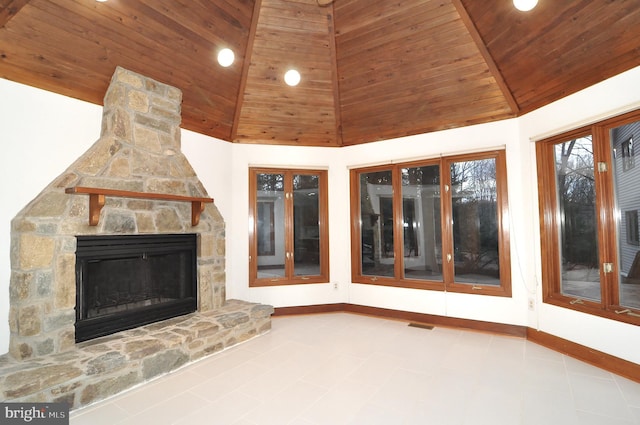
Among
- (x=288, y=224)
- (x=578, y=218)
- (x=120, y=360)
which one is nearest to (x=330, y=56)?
(x=288, y=224)

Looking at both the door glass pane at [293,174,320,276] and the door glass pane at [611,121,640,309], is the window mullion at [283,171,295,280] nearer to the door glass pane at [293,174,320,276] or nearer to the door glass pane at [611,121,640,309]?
the door glass pane at [293,174,320,276]

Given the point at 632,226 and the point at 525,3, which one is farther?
the point at 632,226

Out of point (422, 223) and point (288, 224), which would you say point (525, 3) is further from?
point (288, 224)

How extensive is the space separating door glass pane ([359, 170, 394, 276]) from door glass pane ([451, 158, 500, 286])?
898mm

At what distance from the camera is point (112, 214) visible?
2984 mm

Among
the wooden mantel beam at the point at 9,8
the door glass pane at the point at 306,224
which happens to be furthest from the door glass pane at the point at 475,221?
the wooden mantel beam at the point at 9,8

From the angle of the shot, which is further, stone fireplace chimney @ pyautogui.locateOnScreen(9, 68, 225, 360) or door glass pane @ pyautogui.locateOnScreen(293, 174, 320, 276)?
door glass pane @ pyautogui.locateOnScreen(293, 174, 320, 276)

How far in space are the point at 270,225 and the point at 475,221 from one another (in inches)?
109

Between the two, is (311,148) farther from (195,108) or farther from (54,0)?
(54,0)

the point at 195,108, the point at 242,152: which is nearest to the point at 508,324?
the point at 242,152

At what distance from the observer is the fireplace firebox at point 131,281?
286cm

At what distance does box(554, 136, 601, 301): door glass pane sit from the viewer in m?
3.08

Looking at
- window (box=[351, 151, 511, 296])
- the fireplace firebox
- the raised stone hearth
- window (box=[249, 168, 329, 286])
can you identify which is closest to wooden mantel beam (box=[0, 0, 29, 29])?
the fireplace firebox

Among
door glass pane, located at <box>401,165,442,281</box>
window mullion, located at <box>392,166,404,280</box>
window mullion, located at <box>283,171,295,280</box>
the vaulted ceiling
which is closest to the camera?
the vaulted ceiling
